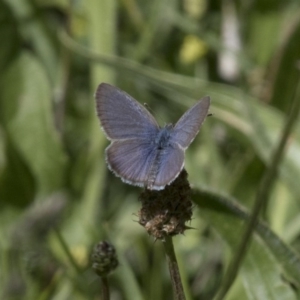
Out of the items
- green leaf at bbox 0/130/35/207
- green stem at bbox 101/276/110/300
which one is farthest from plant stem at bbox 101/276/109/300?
green leaf at bbox 0/130/35/207

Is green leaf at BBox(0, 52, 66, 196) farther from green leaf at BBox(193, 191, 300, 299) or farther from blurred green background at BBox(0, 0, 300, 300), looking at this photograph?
green leaf at BBox(193, 191, 300, 299)

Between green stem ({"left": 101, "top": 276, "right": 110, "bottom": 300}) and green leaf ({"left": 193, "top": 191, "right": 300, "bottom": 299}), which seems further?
green leaf ({"left": 193, "top": 191, "right": 300, "bottom": 299})

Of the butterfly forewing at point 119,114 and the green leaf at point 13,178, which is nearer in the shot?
the butterfly forewing at point 119,114

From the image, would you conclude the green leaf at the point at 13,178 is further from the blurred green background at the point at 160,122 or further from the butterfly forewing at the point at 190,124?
the butterfly forewing at the point at 190,124

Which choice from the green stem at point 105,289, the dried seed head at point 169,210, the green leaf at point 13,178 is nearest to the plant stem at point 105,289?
the green stem at point 105,289

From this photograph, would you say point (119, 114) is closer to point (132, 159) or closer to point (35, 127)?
point (132, 159)

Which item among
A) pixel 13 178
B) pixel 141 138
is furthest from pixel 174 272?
pixel 13 178
